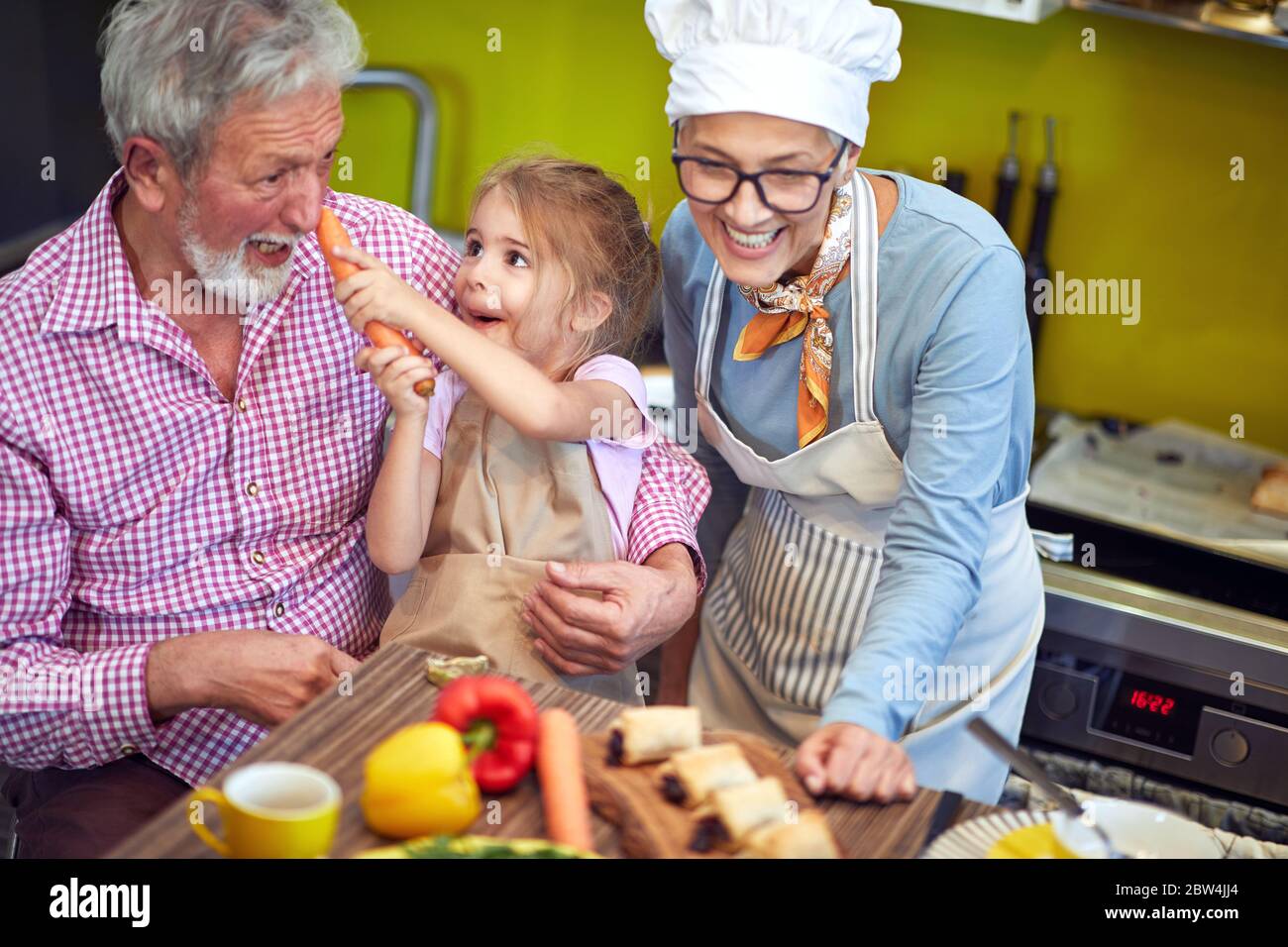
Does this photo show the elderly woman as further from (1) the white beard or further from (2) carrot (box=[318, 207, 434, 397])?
(1) the white beard

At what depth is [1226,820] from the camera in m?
2.28

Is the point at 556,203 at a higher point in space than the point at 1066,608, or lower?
higher

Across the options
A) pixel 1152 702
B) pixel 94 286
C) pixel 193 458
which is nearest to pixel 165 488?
pixel 193 458

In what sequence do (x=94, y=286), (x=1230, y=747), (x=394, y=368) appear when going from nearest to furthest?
(x=394, y=368), (x=94, y=286), (x=1230, y=747)

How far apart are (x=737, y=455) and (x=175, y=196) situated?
0.77m

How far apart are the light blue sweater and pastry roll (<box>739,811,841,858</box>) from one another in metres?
0.22

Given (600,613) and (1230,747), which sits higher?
(600,613)

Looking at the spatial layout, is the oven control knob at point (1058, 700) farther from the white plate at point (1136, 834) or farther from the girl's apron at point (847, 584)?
the white plate at point (1136, 834)

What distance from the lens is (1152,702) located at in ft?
7.46

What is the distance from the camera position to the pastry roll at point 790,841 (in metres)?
1.04

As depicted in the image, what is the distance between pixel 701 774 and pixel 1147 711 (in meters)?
1.44

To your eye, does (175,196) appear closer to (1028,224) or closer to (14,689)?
(14,689)

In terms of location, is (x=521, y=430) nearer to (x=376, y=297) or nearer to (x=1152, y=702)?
(x=376, y=297)
